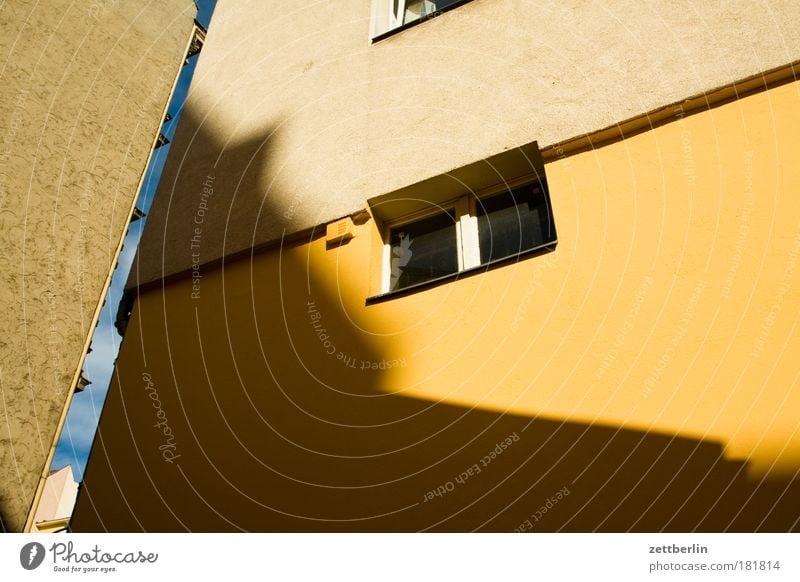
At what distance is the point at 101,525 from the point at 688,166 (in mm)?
3960

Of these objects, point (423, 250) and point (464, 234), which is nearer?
point (464, 234)

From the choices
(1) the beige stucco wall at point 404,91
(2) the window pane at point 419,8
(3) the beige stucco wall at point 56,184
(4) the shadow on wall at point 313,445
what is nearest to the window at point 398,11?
(2) the window pane at point 419,8

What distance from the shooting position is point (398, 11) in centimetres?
542

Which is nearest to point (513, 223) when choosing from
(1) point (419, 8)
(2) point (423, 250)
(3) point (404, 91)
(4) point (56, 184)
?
(2) point (423, 250)

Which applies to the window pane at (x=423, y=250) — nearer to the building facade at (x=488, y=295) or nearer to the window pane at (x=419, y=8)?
the building facade at (x=488, y=295)

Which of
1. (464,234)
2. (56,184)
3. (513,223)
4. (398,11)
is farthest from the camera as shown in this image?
(398,11)

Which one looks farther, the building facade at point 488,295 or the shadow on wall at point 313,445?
the building facade at point 488,295

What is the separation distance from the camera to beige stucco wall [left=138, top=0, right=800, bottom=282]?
343 cm

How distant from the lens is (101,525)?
367 cm

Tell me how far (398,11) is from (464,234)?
107 inches

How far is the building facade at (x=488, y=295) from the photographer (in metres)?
2.53

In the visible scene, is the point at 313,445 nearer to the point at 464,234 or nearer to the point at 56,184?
the point at 464,234
